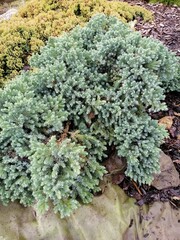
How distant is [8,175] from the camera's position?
8.86ft

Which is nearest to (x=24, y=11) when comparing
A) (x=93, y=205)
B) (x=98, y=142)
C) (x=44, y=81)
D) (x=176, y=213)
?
(x=44, y=81)

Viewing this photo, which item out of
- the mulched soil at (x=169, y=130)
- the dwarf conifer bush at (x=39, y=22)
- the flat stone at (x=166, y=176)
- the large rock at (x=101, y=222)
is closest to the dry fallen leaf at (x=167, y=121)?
the mulched soil at (x=169, y=130)

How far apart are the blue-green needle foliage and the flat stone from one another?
278mm

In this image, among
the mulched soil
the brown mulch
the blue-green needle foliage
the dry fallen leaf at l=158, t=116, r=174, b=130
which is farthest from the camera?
the brown mulch

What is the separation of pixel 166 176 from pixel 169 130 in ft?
1.71

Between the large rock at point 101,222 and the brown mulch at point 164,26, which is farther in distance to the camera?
the brown mulch at point 164,26

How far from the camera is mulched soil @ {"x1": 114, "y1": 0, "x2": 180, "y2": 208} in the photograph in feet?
9.95

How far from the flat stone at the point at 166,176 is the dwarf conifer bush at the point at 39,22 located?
2.08 meters

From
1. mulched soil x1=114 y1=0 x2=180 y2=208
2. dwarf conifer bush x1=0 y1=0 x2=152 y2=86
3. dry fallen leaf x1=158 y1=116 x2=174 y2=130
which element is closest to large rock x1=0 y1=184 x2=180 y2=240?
mulched soil x1=114 y1=0 x2=180 y2=208

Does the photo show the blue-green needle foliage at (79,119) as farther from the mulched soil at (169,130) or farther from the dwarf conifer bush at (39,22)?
the dwarf conifer bush at (39,22)

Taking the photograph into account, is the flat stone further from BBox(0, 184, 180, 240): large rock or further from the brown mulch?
the brown mulch

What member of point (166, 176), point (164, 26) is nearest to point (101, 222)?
point (166, 176)

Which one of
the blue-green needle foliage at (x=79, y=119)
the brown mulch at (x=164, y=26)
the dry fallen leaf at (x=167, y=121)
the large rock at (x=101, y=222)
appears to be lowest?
the large rock at (x=101, y=222)

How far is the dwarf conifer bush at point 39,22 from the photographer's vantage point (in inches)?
158
